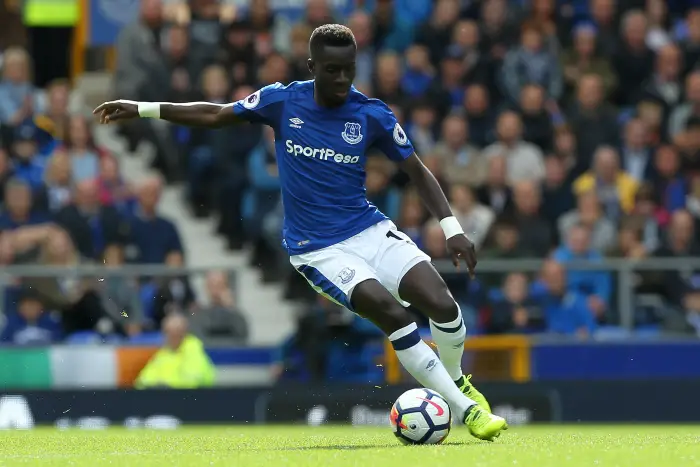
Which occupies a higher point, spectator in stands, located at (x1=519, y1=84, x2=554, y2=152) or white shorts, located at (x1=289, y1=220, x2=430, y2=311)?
spectator in stands, located at (x1=519, y1=84, x2=554, y2=152)

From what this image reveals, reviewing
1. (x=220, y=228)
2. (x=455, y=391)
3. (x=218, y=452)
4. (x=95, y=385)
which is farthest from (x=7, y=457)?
(x=220, y=228)

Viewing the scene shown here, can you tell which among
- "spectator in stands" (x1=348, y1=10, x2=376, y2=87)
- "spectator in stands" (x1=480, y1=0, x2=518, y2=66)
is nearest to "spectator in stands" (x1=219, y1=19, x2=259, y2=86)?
"spectator in stands" (x1=348, y1=10, x2=376, y2=87)

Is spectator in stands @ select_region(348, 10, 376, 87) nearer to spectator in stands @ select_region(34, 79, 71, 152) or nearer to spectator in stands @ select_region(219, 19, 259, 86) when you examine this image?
spectator in stands @ select_region(219, 19, 259, 86)

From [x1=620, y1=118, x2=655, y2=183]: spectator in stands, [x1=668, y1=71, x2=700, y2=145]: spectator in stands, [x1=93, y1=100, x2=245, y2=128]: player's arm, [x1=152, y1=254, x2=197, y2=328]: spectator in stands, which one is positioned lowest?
[x1=152, y1=254, x2=197, y2=328]: spectator in stands

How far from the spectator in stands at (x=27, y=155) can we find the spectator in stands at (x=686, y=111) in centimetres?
671

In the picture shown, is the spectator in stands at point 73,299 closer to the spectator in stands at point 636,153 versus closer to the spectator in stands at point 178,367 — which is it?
the spectator in stands at point 178,367

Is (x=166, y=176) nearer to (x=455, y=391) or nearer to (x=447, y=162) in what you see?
(x=447, y=162)

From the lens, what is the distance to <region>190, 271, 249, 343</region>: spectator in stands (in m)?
14.6

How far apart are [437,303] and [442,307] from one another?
0.14 feet

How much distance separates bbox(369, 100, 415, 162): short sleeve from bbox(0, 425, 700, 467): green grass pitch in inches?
70.8

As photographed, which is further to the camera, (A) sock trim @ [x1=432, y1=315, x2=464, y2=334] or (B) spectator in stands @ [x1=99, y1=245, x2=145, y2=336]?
(B) spectator in stands @ [x1=99, y1=245, x2=145, y2=336]

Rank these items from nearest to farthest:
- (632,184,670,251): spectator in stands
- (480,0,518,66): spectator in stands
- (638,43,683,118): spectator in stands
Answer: (632,184,670,251): spectator in stands, (638,43,683,118): spectator in stands, (480,0,518,66): spectator in stands

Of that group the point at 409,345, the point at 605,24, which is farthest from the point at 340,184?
the point at 605,24

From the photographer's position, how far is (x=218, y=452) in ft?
28.5
